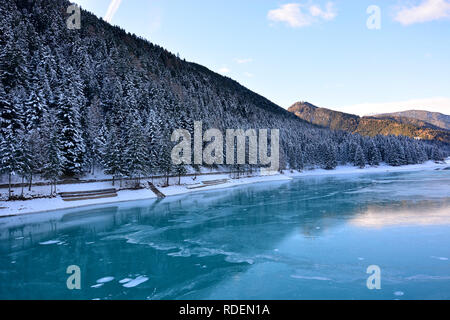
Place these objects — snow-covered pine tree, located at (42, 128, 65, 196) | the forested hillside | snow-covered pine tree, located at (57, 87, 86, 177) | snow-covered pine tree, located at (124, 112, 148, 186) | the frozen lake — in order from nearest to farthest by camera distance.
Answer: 1. the frozen lake
2. snow-covered pine tree, located at (42, 128, 65, 196)
3. the forested hillside
4. snow-covered pine tree, located at (57, 87, 86, 177)
5. snow-covered pine tree, located at (124, 112, 148, 186)

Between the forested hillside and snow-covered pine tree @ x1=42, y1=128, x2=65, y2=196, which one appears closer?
snow-covered pine tree @ x1=42, y1=128, x2=65, y2=196

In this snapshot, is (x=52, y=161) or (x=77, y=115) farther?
(x=77, y=115)

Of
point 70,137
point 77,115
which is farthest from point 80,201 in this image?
point 77,115

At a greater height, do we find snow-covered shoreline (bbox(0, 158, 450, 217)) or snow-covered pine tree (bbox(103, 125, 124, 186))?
snow-covered pine tree (bbox(103, 125, 124, 186))

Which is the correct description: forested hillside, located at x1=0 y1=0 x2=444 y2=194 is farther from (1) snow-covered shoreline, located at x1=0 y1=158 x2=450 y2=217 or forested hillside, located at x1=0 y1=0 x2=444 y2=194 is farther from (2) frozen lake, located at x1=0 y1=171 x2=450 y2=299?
(2) frozen lake, located at x1=0 y1=171 x2=450 y2=299

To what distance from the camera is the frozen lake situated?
9.66 m

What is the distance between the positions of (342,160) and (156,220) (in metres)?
104

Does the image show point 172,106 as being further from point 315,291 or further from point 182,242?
point 315,291

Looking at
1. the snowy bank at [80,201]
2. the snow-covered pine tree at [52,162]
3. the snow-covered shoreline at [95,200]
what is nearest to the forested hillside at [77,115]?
the snow-covered pine tree at [52,162]

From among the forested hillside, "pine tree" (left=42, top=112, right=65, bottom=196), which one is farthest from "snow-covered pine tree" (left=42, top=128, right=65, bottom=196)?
the forested hillside

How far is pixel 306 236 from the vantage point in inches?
664

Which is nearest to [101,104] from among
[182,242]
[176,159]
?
[176,159]

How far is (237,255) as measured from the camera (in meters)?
13.9

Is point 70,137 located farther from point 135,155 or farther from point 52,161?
point 135,155
